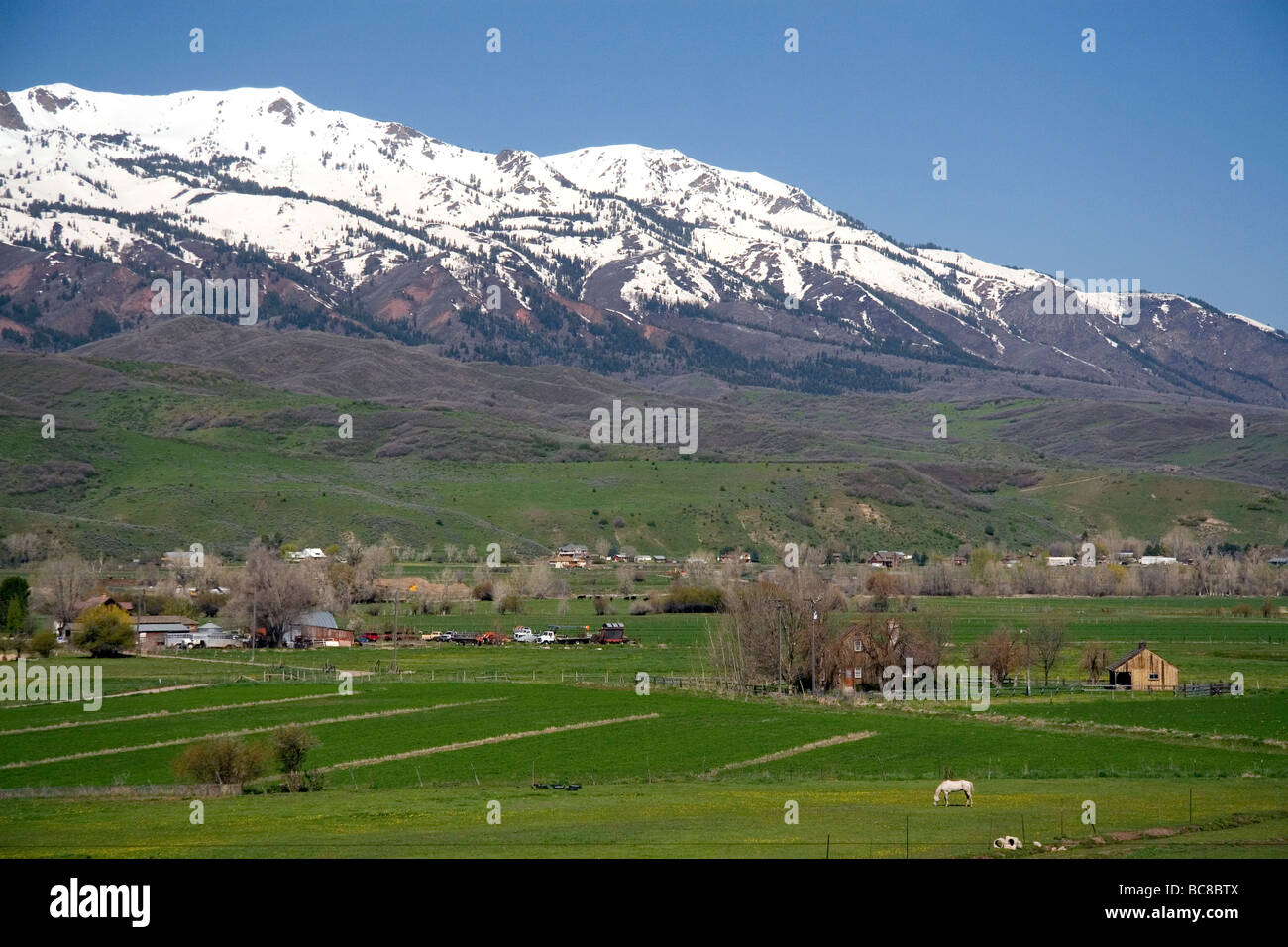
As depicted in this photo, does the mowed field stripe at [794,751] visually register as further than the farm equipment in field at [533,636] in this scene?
No

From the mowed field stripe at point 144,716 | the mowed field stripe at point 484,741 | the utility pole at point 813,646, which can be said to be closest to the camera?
the mowed field stripe at point 484,741

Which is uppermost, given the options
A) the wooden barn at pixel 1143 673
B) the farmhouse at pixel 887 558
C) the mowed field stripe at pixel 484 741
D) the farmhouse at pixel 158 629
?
the farmhouse at pixel 887 558

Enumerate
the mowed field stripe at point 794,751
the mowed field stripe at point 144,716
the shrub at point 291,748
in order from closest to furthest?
the shrub at point 291,748 → the mowed field stripe at point 794,751 → the mowed field stripe at point 144,716

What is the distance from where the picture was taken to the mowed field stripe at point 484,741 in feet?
155

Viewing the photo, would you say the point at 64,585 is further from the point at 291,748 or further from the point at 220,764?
the point at 291,748

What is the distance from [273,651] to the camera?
309 ft

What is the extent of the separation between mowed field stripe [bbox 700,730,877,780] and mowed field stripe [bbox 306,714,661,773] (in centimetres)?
948

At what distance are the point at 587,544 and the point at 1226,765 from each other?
13484 centimetres

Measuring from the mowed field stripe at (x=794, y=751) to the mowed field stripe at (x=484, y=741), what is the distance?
31.1 ft

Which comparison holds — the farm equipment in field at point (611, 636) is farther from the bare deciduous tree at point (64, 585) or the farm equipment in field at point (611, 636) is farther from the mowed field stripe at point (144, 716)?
the bare deciduous tree at point (64, 585)

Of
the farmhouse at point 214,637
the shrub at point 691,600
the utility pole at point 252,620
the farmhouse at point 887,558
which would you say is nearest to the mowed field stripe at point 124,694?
the utility pole at point 252,620

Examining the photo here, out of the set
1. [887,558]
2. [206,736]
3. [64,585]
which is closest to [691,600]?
[64,585]

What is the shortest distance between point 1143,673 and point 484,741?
34.3 m
